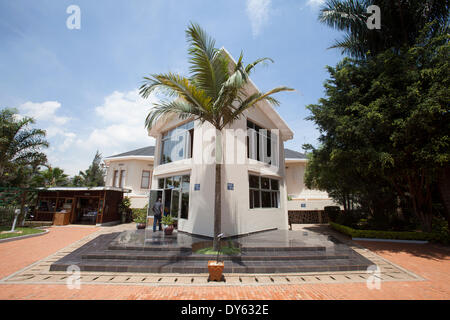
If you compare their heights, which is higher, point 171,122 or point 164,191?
point 171,122

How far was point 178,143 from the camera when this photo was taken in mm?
11297

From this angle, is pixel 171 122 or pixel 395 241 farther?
pixel 171 122

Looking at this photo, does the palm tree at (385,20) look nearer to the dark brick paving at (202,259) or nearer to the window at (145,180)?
the dark brick paving at (202,259)

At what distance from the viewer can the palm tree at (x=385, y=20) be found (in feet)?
29.4

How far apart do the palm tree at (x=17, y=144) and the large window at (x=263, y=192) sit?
Answer: 45.3 feet

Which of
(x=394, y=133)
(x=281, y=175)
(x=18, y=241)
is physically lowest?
(x=18, y=241)

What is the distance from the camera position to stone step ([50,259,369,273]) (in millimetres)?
5031

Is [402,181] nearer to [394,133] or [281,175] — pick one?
[394,133]

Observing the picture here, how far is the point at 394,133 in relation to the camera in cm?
732

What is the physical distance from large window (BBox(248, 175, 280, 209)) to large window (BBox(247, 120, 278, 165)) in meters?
1.20
